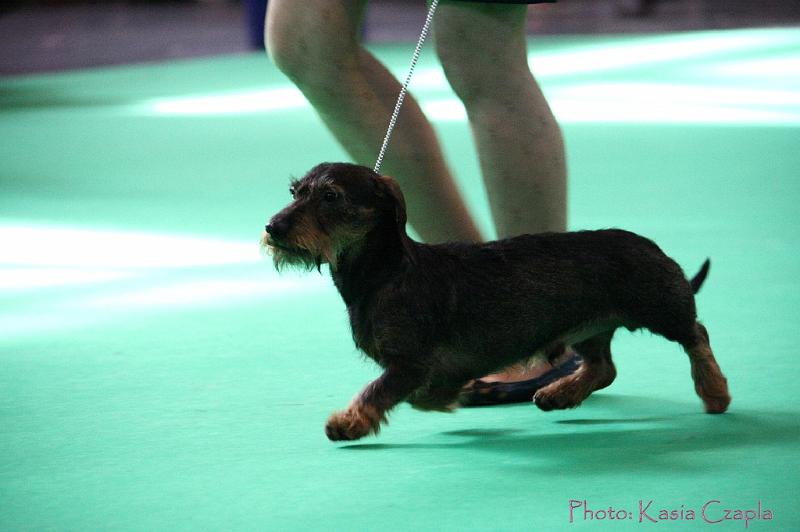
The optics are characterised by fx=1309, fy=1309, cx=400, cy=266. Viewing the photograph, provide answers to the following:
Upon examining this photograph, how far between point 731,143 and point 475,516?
3.58 metres

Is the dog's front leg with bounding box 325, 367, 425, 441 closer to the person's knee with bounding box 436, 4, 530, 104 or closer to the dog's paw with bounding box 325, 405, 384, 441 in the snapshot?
the dog's paw with bounding box 325, 405, 384, 441

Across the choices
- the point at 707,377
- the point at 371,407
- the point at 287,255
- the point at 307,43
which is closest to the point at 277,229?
the point at 287,255

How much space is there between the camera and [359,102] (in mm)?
2328

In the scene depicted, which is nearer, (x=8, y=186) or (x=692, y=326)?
(x=692, y=326)

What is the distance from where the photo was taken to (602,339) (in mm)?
2109

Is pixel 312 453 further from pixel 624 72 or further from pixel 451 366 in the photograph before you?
pixel 624 72

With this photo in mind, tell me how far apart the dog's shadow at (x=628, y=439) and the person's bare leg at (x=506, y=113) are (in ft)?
1.36

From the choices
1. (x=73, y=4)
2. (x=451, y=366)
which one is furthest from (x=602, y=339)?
(x=73, y=4)

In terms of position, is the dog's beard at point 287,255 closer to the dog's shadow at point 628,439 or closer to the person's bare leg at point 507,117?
the dog's shadow at point 628,439

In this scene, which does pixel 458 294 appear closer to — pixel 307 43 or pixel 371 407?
pixel 371 407

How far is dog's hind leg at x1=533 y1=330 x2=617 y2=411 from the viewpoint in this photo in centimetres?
209

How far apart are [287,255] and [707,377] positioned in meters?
0.69

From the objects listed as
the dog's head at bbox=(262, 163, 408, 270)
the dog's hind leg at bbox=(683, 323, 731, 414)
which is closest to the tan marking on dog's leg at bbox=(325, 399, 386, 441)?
the dog's head at bbox=(262, 163, 408, 270)

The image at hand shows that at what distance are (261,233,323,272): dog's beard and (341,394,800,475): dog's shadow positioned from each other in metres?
0.29
